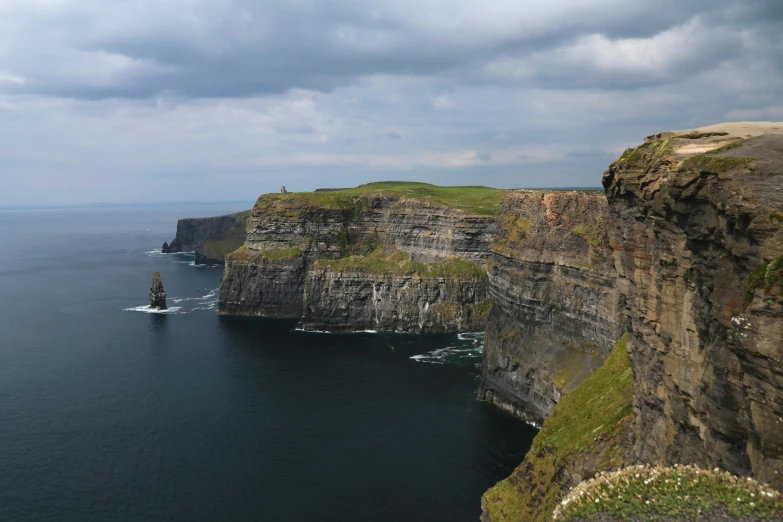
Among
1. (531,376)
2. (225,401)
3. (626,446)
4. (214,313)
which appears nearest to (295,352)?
(225,401)

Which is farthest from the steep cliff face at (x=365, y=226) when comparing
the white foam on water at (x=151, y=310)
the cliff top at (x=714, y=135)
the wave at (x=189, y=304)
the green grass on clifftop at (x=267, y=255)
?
the cliff top at (x=714, y=135)

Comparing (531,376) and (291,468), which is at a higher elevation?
(531,376)

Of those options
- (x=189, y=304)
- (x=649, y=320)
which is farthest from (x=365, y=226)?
(x=649, y=320)

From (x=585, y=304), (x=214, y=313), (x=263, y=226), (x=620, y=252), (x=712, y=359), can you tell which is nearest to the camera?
(x=712, y=359)

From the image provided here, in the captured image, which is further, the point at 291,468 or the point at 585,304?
the point at 585,304

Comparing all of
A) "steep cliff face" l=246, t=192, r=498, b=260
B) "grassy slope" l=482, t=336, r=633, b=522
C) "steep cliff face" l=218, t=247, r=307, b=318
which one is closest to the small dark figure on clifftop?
"steep cliff face" l=218, t=247, r=307, b=318

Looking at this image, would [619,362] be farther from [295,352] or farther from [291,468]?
[295,352]

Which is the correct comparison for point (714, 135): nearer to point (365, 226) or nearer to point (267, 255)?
point (267, 255)

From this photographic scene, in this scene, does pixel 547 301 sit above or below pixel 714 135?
below
